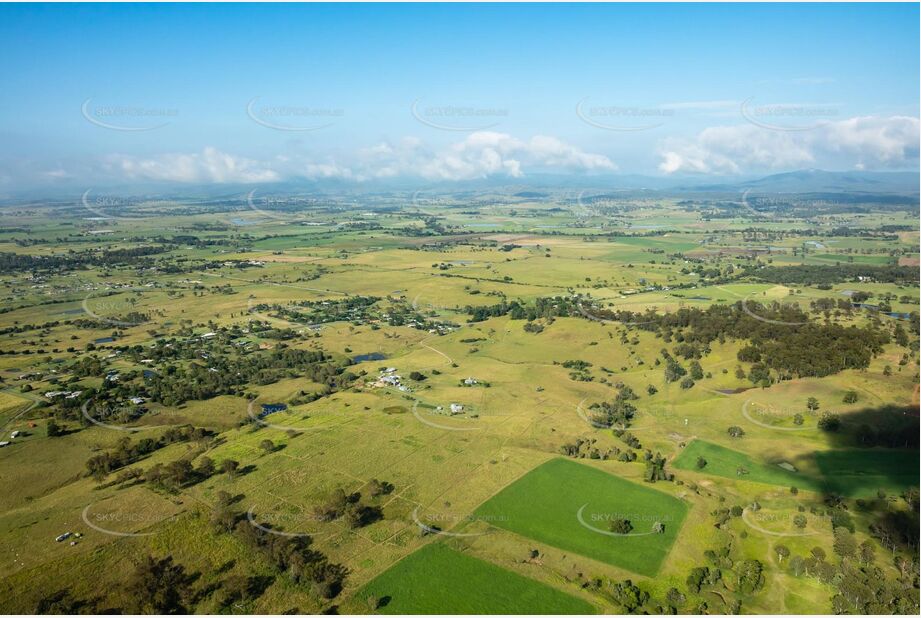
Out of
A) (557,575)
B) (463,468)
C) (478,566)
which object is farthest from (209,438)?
(557,575)

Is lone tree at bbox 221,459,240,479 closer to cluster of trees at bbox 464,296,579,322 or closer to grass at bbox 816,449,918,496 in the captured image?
grass at bbox 816,449,918,496

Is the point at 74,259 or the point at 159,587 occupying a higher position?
the point at 74,259

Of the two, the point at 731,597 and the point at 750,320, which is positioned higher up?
the point at 750,320

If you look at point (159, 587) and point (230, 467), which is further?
point (230, 467)

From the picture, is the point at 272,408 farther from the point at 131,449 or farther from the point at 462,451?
the point at 462,451

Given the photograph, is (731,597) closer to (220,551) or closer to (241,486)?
(220,551)

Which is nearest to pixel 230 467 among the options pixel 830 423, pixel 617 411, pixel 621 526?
pixel 621 526

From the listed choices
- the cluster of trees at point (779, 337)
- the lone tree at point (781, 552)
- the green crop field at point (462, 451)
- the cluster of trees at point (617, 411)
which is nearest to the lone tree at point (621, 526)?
the green crop field at point (462, 451)
